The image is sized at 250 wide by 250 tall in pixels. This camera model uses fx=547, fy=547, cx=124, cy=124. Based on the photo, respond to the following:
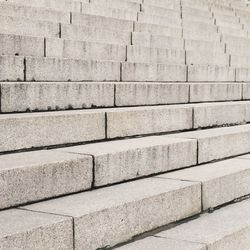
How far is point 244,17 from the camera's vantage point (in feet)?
37.2

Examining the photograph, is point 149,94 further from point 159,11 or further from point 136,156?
point 159,11

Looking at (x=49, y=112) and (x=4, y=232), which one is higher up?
(x=49, y=112)

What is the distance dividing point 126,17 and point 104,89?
3.04m

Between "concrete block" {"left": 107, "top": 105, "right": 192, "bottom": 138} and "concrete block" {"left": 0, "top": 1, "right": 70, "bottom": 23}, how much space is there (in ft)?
5.76

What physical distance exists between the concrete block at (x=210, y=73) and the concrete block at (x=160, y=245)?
3.38m

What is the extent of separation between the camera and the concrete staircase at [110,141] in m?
3.05

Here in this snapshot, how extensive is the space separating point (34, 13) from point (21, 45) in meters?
1.11

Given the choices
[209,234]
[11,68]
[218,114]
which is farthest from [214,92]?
[209,234]

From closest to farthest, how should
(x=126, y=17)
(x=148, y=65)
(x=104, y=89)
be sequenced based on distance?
1. (x=104, y=89)
2. (x=148, y=65)
3. (x=126, y=17)

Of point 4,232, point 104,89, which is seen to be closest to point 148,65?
point 104,89

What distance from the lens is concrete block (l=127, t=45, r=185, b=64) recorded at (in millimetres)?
5984

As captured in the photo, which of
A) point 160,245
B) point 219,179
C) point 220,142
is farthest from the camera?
point 220,142

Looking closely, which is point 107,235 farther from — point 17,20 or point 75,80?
point 17,20

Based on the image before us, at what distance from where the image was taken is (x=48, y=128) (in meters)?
3.68
